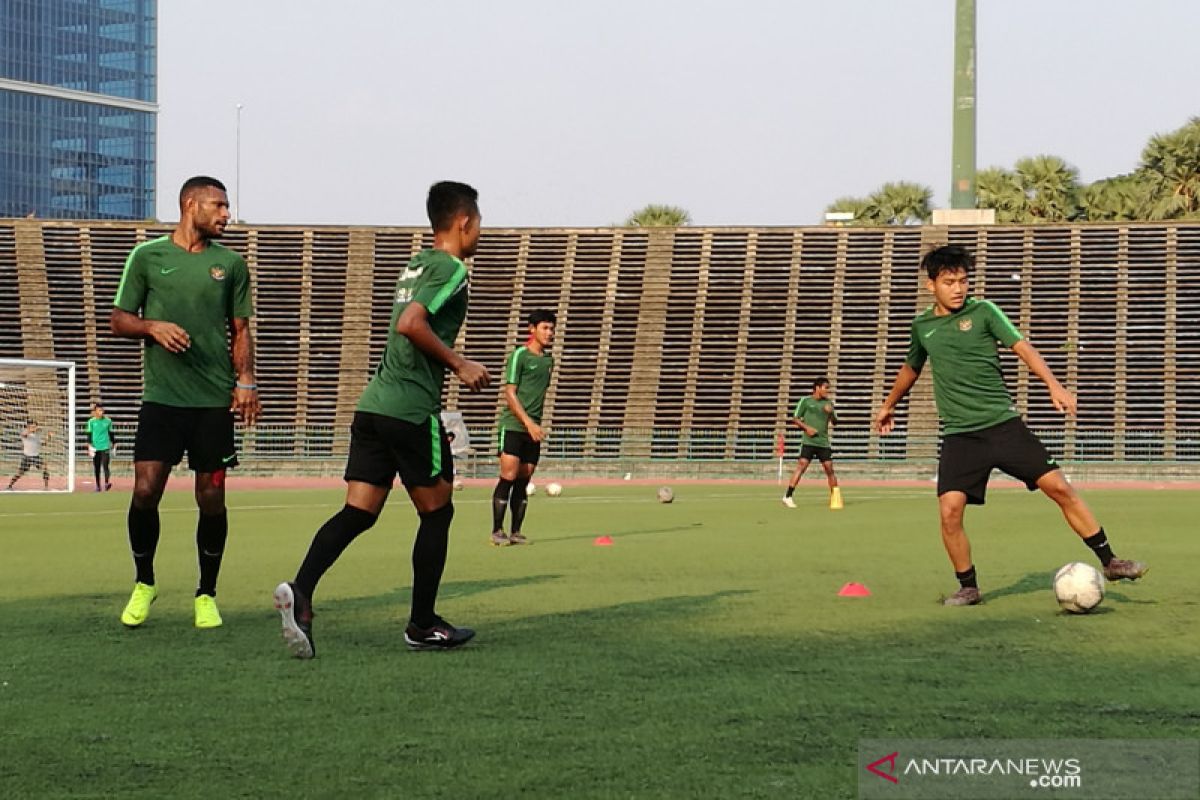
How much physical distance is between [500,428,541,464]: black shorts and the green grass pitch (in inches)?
92.7

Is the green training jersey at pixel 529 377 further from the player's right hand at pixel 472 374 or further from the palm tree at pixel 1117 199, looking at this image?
the palm tree at pixel 1117 199

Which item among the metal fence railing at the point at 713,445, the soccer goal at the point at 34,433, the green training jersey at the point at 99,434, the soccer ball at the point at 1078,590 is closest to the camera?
the soccer ball at the point at 1078,590

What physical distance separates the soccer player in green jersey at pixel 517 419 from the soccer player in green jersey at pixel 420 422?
264 inches

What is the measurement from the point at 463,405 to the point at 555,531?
28.1 metres

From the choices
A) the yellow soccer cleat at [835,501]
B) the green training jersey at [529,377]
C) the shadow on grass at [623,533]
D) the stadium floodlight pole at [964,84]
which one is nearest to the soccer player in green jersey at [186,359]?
the green training jersey at [529,377]

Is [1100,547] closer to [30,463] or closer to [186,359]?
[186,359]

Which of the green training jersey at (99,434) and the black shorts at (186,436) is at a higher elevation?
the black shorts at (186,436)

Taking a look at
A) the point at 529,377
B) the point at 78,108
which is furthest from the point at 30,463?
the point at 78,108

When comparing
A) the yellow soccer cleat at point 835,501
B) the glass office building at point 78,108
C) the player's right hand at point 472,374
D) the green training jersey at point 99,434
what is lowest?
the yellow soccer cleat at point 835,501

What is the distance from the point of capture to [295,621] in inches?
272

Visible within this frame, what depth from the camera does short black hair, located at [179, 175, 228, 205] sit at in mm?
8047

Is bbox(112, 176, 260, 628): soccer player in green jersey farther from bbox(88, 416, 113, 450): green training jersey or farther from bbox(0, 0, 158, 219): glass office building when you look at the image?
bbox(0, 0, 158, 219): glass office building

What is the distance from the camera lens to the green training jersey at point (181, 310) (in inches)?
318

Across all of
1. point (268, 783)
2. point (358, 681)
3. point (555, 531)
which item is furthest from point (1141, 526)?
point (268, 783)
